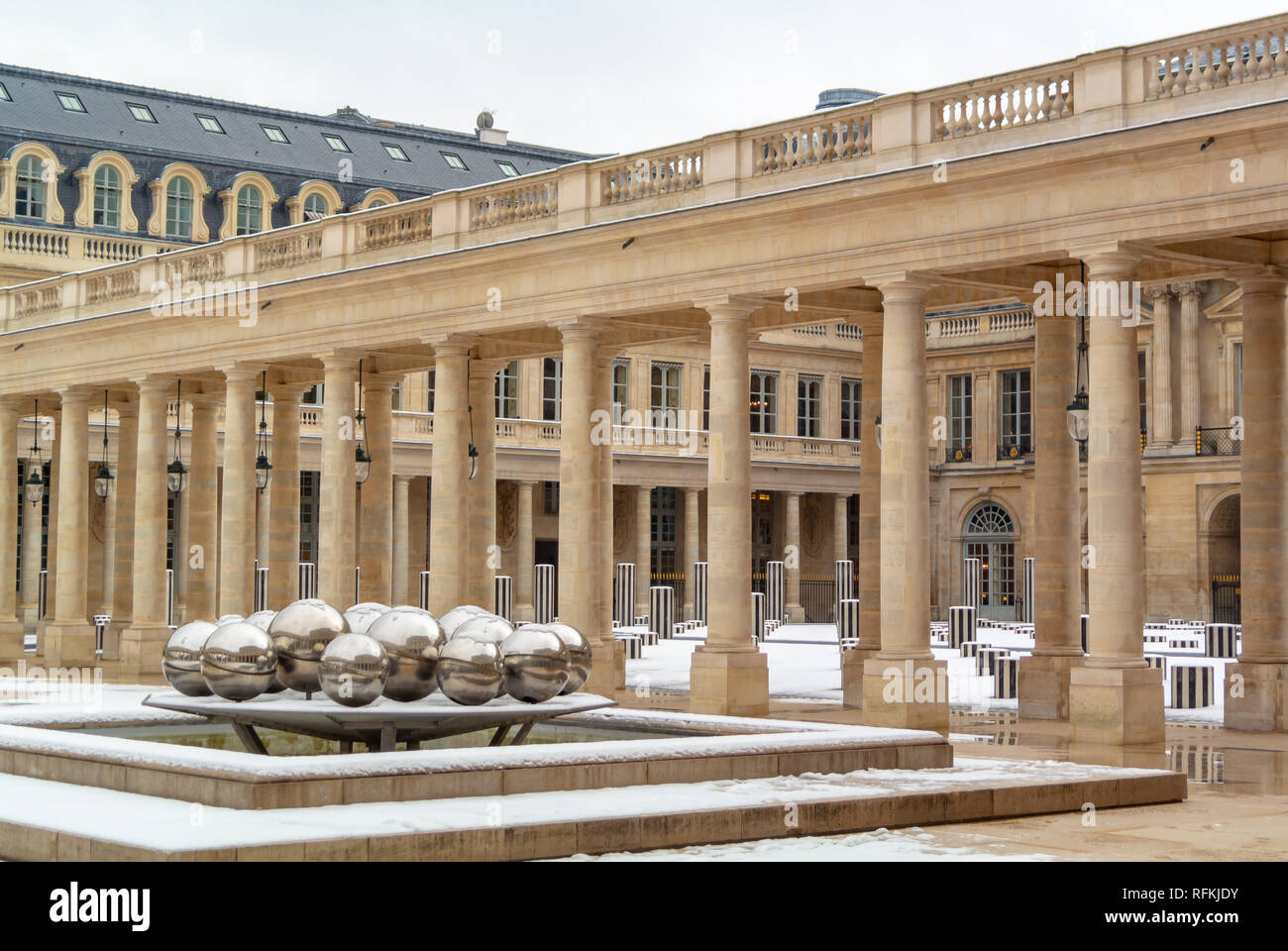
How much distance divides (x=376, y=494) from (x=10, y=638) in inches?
527

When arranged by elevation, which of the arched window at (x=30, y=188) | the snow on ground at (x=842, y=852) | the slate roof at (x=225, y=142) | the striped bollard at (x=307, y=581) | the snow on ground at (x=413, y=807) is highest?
the slate roof at (x=225, y=142)

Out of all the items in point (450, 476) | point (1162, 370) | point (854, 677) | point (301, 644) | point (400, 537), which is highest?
point (1162, 370)

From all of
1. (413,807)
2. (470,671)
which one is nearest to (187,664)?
(470,671)

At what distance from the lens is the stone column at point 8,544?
159ft

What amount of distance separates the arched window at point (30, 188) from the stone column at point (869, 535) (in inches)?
1595

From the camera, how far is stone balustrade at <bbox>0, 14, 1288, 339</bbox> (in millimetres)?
25297

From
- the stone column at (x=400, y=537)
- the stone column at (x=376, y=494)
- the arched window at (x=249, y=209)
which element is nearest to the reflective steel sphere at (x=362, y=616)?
the stone column at (x=376, y=494)

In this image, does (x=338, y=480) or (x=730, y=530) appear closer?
(x=730, y=530)

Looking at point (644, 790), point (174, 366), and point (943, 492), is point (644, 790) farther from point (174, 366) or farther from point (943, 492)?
point (943, 492)

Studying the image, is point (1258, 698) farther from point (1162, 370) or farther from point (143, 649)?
point (1162, 370)

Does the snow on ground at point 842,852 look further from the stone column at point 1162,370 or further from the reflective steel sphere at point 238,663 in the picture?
the stone column at point 1162,370

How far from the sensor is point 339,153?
75188 millimetres

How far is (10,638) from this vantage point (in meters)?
49.1

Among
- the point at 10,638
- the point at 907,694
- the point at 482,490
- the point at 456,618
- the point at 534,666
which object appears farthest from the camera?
the point at 10,638
